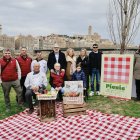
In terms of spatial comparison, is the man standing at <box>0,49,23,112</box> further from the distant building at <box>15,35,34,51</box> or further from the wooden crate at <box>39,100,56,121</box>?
the distant building at <box>15,35,34,51</box>

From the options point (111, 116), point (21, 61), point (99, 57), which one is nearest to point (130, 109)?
point (111, 116)

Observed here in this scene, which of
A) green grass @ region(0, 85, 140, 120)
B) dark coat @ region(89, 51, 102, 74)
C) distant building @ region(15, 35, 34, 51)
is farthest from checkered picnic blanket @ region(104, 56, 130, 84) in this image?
distant building @ region(15, 35, 34, 51)

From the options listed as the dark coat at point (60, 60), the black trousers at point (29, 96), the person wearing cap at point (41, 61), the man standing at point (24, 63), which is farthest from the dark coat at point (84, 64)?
the black trousers at point (29, 96)

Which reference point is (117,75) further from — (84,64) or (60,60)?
(60,60)

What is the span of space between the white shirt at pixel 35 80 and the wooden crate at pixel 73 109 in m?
1.00

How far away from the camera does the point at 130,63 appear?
Result: 310 inches

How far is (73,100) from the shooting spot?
657 cm

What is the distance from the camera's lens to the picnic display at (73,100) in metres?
6.35

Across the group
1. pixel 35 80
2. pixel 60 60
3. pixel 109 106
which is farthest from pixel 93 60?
pixel 35 80

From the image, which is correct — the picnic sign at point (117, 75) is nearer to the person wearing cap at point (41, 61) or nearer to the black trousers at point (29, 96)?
the person wearing cap at point (41, 61)

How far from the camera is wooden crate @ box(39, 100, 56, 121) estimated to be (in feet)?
20.2

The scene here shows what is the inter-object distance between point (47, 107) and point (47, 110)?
0.07m

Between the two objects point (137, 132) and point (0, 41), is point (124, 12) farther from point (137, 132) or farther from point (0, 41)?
point (0, 41)

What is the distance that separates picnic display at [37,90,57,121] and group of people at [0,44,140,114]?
0.60m
